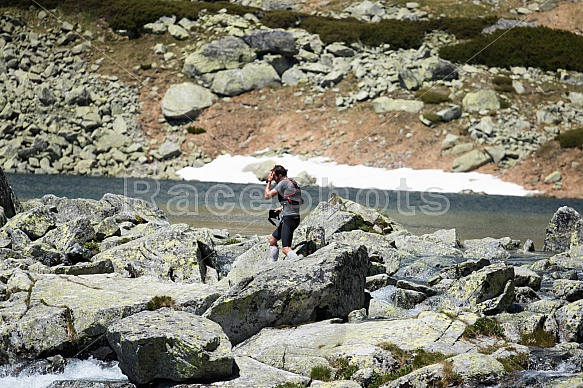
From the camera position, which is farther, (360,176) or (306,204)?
(360,176)

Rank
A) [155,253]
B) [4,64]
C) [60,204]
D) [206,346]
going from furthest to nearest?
[4,64]
[60,204]
[155,253]
[206,346]

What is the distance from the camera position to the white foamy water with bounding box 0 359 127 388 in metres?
11.4

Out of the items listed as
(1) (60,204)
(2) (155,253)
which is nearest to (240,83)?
(1) (60,204)

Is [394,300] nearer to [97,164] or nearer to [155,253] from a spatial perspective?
[155,253]

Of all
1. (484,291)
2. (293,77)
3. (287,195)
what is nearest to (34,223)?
(287,195)

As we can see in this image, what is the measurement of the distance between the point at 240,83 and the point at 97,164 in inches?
777

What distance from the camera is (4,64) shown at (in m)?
75.0

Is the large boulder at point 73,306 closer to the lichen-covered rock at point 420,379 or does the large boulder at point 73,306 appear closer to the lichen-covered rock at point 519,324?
the lichen-covered rock at point 420,379

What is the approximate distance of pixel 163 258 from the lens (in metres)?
16.6

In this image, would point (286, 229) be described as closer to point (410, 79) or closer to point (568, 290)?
point (568, 290)

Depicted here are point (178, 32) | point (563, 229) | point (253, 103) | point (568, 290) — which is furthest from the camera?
point (178, 32)

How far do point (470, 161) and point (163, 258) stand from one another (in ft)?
165

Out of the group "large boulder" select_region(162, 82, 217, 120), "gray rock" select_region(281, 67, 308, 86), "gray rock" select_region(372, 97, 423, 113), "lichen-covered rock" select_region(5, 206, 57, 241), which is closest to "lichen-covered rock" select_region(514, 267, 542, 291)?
"lichen-covered rock" select_region(5, 206, 57, 241)

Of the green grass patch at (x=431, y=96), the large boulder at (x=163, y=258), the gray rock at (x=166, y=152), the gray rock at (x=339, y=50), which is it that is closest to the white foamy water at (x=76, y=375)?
the large boulder at (x=163, y=258)
